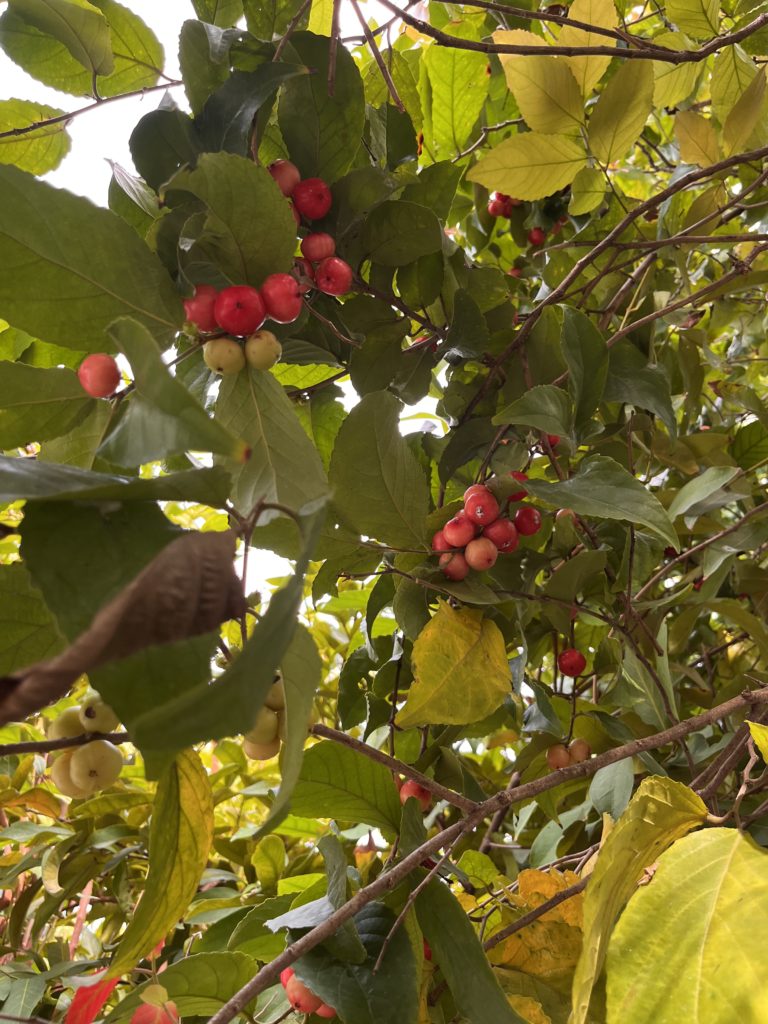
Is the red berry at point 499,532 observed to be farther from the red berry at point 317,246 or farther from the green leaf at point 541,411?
the red berry at point 317,246

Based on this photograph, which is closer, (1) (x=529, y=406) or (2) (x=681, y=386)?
(1) (x=529, y=406)

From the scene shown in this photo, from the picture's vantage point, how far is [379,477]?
594 mm

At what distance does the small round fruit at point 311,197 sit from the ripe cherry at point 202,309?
0.12 meters

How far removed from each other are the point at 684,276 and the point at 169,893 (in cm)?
75

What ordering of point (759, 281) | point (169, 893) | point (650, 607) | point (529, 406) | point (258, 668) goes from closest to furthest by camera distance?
point (258, 668), point (169, 893), point (529, 406), point (650, 607), point (759, 281)

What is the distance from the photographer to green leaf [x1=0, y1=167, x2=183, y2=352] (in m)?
0.41

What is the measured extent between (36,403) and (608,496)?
1.17 feet

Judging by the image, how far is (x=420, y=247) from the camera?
2.04 feet

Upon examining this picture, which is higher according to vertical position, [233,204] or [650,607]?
[233,204]

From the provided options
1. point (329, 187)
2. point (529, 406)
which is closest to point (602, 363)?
point (529, 406)

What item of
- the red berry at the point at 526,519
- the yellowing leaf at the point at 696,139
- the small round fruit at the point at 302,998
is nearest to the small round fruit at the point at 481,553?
the red berry at the point at 526,519

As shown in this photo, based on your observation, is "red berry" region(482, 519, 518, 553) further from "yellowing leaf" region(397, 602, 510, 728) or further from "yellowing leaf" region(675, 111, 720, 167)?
"yellowing leaf" region(675, 111, 720, 167)

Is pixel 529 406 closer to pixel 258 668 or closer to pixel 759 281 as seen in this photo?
pixel 258 668

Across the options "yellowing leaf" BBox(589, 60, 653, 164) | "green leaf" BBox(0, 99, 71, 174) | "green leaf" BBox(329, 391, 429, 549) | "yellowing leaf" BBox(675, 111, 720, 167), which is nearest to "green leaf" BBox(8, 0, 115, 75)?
"green leaf" BBox(0, 99, 71, 174)
